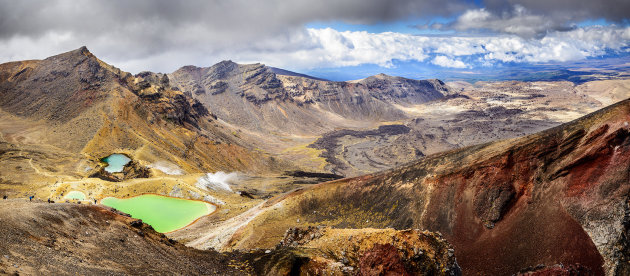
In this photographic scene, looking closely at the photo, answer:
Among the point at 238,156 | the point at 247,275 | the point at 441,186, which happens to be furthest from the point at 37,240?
the point at 238,156

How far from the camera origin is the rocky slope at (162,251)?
742 inches

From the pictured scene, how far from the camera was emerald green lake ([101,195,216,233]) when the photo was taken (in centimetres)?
4819

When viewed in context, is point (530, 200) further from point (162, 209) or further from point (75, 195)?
point (75, 195)

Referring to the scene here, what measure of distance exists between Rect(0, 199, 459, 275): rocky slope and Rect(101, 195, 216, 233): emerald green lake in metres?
23.2

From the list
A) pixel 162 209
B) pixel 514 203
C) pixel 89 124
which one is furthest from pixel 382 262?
pixel 89 124

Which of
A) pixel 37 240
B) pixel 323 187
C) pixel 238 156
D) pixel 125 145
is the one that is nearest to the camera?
pixel 37 240

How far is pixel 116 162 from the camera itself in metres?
73.6

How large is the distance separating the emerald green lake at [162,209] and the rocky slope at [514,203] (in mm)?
14805

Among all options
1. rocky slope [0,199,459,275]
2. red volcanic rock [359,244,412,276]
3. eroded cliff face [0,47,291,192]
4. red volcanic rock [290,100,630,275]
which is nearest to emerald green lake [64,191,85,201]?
eroded cliff face [0,47,291,192]

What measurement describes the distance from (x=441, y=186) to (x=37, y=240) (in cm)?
3434

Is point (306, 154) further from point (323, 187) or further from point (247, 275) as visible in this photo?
point (247, 275)

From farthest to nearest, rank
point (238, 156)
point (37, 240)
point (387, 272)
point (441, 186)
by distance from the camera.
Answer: point (238, 156) → point (441, 186) → point (387, 272) → point (37, 240)

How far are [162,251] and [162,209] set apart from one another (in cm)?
3127

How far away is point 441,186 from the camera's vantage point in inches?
1439
